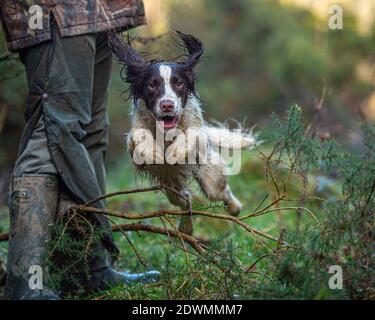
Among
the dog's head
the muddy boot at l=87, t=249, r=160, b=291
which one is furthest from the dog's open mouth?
the muddy boot at l=87, t=249, r=160, b=291

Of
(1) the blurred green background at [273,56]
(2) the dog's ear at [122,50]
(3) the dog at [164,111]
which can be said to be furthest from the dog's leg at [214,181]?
(1) the blurred green background at [273,56]

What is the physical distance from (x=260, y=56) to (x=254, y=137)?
11.2 meters

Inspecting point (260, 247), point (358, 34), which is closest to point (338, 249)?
point (260, 247)

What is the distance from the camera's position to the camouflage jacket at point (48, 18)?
404 centimetres

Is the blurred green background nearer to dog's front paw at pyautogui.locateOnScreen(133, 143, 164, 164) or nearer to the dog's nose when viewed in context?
dog's front paw at pyautogui.locateOnScreen(133, 143, 164, 164)

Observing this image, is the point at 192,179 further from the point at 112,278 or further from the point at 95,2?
the point at 95,2

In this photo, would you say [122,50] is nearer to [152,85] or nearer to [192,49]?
[152,85]

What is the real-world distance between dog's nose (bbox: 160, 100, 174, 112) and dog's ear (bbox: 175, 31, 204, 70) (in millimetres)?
278

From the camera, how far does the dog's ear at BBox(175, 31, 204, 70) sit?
427cm

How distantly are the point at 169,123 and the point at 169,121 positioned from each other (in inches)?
0.6

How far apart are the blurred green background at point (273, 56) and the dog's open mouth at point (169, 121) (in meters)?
7.49

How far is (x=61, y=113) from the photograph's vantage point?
4.05m

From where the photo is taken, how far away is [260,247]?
3977 millimetres

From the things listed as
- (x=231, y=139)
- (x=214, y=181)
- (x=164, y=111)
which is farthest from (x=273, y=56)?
(x=164, y=111)
